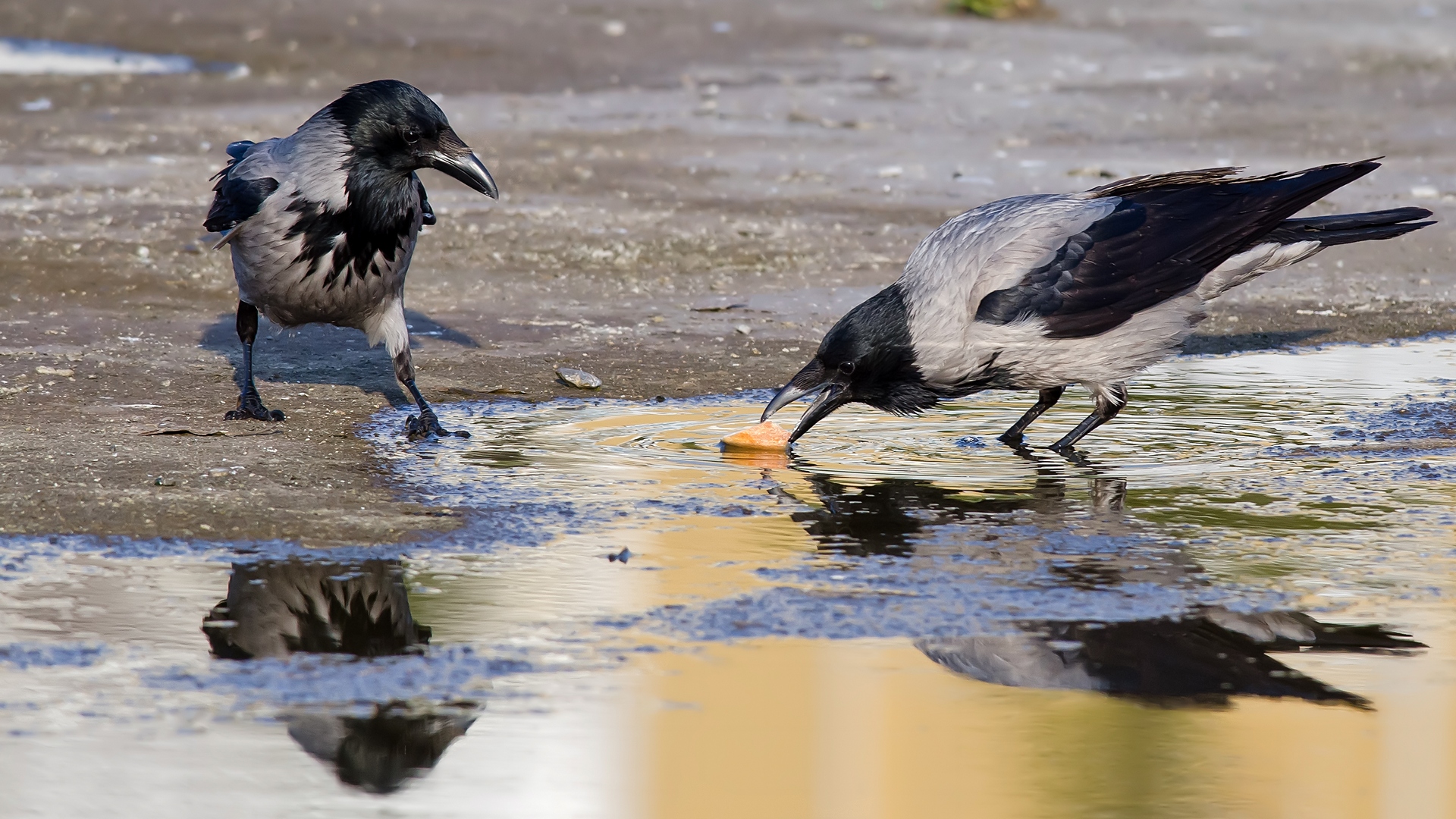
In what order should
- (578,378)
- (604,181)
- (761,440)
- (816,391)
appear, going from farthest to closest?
1. (604,181)
2. (578,378)
3. (816,391)
4. (761,440)

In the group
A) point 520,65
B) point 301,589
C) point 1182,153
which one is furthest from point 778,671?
point 520,65

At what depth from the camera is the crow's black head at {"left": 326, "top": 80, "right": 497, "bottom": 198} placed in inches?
238

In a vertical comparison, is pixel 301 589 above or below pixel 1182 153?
below

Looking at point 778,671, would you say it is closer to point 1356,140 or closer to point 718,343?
point 718,343

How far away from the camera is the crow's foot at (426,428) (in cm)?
604

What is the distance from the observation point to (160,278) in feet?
29.1

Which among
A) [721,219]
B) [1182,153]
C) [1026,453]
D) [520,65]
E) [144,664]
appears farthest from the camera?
[520,65]

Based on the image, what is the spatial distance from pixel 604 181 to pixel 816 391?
5644 millimetres

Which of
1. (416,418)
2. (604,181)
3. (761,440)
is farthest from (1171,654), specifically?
(604,181)

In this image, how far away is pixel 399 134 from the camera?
6.05 meters

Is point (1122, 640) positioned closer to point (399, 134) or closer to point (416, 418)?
point (416, 418)

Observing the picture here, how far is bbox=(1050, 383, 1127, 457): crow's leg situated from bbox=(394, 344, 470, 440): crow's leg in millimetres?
2096

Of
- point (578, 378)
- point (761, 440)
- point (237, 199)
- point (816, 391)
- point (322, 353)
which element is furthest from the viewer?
point (322, 353)

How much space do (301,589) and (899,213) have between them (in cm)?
695
